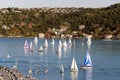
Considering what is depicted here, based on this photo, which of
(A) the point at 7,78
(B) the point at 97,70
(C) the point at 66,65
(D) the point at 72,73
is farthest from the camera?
(C) the point at 66,65

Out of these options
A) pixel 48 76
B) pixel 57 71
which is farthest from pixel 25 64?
pixel 48 76

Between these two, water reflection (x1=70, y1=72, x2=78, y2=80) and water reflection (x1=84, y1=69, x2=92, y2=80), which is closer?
water reflection (x1=70, y1=72, x2=78, y2=80)

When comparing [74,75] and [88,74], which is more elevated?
[88,74]

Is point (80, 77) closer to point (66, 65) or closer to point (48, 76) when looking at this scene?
point (48, 76)

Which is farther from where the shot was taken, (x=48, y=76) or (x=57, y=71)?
(x=57, y=71)

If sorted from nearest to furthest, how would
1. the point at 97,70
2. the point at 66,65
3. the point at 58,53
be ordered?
1. the point at 97,70
2. the point at 66,65
3. the point at 58,53

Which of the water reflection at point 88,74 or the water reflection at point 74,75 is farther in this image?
the water reflection at point 88,74

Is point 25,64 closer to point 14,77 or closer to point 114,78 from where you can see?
point 114,78

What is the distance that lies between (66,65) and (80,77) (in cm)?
1804

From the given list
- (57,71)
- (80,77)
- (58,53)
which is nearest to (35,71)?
(57,71)

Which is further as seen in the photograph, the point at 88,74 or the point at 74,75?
the point at 88,74

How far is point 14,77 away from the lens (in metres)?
59.9

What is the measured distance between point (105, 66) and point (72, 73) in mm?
16340

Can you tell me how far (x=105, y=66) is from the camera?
307ft
